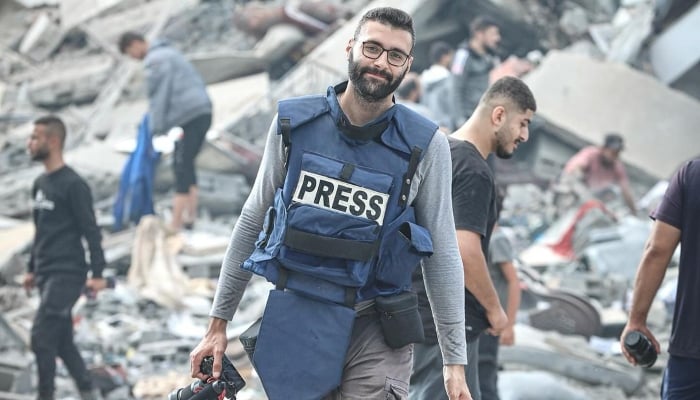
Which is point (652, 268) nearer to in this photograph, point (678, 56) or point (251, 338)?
point (251, 338)

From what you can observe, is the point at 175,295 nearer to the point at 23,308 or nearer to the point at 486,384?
the point at 23,308

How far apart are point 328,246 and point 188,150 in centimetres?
733

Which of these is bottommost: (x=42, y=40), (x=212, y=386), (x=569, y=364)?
(x=42, y=40)

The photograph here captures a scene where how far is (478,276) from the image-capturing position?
438cm

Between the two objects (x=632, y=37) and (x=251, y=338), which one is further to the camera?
(x=632, y=37)

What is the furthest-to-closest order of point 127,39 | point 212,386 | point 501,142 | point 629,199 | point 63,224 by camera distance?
1. point 629,199
2. point 127,39
3. point 63,224
4. point 501,142
5. point 212,386

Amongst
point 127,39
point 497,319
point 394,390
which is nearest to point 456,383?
point 394,390

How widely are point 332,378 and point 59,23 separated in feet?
50.1

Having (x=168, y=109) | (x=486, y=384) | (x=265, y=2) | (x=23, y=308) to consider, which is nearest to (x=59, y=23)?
(x=265, y=2)

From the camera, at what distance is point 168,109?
10.5 meters

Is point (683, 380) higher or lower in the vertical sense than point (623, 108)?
higher

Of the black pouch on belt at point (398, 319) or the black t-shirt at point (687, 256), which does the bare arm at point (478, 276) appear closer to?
the black t-shirt at point (687, 256)

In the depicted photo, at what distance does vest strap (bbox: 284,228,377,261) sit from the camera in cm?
342

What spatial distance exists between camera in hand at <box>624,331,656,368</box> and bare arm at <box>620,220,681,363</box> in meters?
0.02
